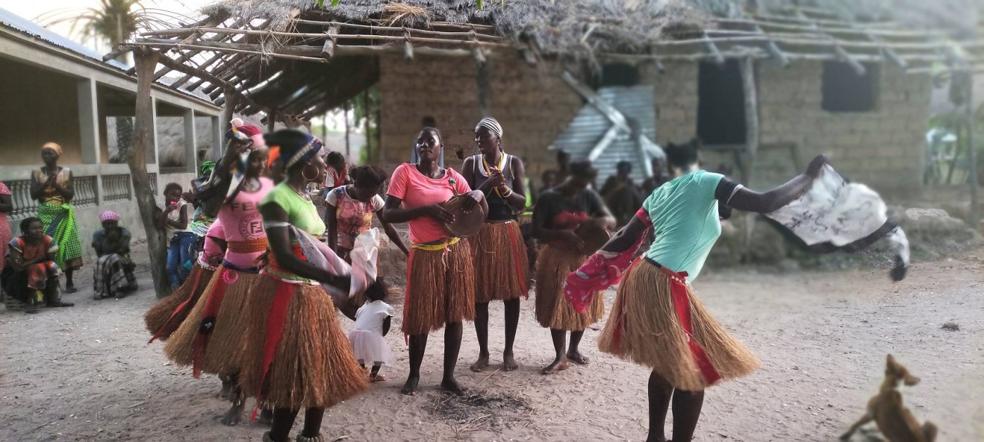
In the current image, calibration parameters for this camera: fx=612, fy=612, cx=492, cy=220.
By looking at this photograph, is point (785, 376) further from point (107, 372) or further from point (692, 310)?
point (107, 372)

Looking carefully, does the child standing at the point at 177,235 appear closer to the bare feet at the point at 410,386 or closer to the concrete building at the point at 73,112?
the concrete building at the point at 73,112

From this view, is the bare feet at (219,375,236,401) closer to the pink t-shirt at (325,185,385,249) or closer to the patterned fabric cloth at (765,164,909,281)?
the pink t-shirt at (325,185,385,249)

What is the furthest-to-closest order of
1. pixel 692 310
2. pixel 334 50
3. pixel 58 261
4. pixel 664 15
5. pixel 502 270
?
pixel 664 15 < pixel 58 261 < pixel 334 50 < pixel 502 270 < pixel 692 310

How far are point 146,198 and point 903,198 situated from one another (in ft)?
27.1

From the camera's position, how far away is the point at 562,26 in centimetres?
775

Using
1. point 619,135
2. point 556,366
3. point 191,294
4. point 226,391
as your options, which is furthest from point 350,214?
point 619,135

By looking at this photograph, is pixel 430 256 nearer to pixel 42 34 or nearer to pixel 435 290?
pixel 435 290

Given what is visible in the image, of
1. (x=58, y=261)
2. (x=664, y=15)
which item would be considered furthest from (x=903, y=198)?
(x=58, y=261)

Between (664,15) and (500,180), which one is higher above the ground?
(664,15)

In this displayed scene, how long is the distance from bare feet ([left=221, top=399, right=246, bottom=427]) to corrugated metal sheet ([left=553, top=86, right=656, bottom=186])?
6074mm

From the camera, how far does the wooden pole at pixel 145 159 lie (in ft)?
18.8

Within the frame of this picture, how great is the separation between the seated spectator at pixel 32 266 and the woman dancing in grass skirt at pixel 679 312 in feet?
20.8

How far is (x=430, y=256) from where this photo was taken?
3.57m

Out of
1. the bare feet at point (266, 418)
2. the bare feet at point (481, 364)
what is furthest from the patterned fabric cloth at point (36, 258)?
the bare feet at point (481, 364)
